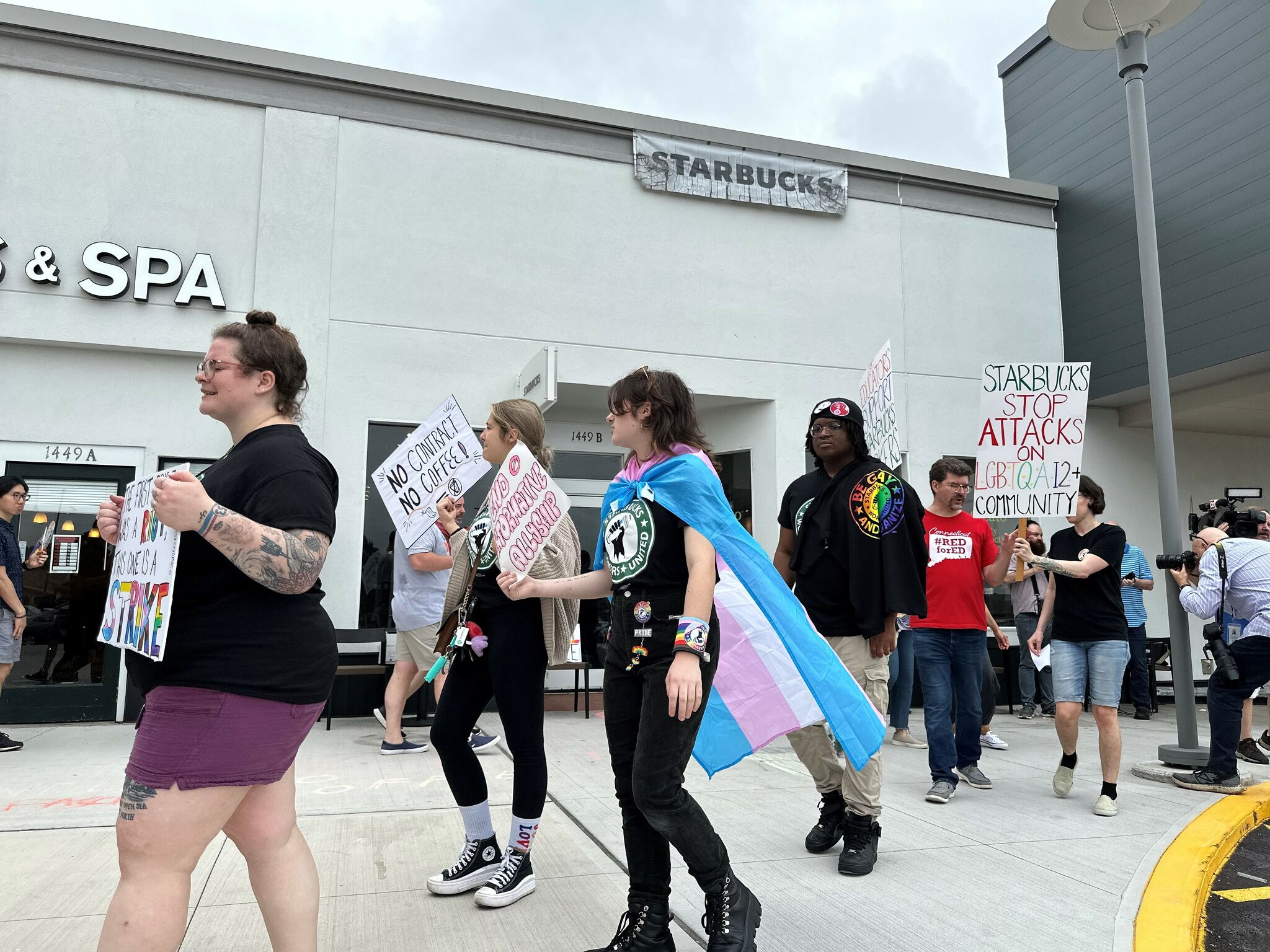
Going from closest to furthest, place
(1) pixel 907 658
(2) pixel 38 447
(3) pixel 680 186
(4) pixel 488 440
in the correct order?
(4) pixel 488 440
(1) pixel 907 658
(2) pixel 38 447
(3) pixel 680 186

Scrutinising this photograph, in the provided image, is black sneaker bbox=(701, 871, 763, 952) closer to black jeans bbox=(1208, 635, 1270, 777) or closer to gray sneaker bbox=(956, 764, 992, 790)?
gray sneaker bbox=(956, 764, 992, 790)

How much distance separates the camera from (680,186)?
33.3ft

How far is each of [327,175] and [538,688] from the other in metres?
7.31

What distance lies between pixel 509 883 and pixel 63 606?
21.8ft

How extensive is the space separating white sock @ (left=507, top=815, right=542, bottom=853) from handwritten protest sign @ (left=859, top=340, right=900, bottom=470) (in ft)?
11.3

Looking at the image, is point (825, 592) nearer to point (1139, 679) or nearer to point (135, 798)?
point (135, 798)

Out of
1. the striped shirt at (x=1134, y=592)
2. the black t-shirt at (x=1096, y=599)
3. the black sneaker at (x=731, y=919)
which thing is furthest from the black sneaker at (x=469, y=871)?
the striped shirt at (x=1134, y=592)

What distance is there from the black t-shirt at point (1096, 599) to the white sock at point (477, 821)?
3684mm

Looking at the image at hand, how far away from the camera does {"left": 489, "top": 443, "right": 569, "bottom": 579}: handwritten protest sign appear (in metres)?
3.19

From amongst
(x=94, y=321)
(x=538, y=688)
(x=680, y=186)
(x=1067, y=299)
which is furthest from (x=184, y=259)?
(x=1067, y=299)

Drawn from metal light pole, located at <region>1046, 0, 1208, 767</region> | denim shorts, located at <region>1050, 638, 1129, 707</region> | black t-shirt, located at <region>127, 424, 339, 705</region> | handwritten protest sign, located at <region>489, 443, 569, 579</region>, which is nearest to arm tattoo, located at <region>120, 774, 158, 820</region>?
black t-shirt, located at <region>127, 424, 339, 705</region>

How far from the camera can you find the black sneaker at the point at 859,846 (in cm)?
367

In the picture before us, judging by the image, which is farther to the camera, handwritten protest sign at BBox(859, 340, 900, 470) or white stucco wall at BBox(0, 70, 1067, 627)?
white stucco wall at BBox(0, 70, 1067, 627)

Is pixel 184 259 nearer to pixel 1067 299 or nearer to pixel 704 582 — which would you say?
pixel 704 582
